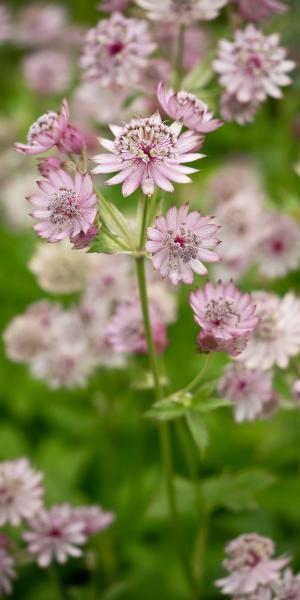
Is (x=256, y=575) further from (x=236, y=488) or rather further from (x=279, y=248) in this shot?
(x=279, y=248)

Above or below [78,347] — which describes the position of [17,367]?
above

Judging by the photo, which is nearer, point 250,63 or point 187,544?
point 250,63

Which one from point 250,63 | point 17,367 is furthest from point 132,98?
point 17,367

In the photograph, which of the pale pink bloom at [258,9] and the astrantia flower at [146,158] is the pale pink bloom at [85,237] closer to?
the astrantia flower at [146,158]

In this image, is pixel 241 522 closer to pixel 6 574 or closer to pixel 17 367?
pixel 6 574

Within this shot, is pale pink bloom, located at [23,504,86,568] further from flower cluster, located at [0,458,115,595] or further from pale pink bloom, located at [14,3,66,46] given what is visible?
pale pink bloom, located at [14,3,66,46]

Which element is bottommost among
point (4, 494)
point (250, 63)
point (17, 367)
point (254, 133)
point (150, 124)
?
point (4, 494)

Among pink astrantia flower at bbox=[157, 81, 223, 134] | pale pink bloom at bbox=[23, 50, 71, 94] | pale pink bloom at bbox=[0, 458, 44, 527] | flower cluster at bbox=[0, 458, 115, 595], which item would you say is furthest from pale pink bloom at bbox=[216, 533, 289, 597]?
pale pink bloom at bbox=[23, 50, 71, 94]
